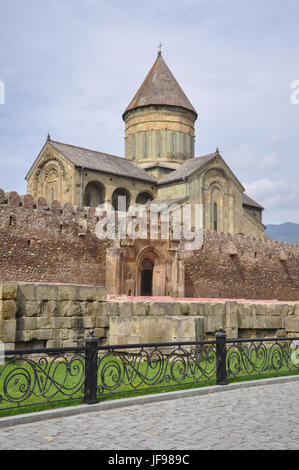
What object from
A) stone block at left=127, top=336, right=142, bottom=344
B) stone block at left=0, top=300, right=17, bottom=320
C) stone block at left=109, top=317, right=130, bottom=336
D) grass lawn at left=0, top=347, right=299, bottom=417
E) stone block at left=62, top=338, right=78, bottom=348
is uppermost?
Answer: stone block at left=0, top=300, right=17, bottom=320

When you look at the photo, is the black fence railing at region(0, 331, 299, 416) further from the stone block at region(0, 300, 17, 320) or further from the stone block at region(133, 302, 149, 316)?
the stone block at region(133, 302, 149, 316)

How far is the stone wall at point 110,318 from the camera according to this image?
Result: 989 cm

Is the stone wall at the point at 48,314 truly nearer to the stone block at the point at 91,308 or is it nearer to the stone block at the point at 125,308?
the stone block at the point at 91,308

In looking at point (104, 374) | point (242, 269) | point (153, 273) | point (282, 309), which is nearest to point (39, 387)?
point (104, 374)

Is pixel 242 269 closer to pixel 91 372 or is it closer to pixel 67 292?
pixel 67 292

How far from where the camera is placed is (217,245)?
27.6 m

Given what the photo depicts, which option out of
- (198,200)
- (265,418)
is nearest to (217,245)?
(198,200)

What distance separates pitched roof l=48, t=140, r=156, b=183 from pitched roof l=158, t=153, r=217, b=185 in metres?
1.22

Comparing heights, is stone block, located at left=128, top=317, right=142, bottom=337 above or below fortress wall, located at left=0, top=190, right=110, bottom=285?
below

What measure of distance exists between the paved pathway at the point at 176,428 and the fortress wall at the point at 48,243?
44.2ft

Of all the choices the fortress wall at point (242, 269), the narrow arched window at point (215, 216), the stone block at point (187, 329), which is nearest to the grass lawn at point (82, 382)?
the stone block at point (187, 329)

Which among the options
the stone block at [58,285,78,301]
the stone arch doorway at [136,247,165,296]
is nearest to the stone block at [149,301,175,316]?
the stone block at [58,285,78,301]

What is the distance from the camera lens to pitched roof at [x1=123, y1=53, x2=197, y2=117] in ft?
134

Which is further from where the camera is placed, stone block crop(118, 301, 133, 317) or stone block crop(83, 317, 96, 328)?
stone block crop(118, 301, 133, 317)
